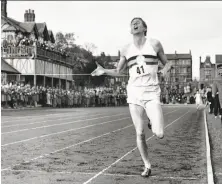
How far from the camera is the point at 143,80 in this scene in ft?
21.4

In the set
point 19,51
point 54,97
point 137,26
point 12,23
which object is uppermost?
point 12,23

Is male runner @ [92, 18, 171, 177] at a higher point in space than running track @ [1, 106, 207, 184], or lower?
higher

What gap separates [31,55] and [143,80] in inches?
1810

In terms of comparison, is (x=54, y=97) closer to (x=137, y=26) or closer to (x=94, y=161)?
(x=94, y=161)

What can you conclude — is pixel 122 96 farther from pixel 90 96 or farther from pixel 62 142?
pixel 62 142

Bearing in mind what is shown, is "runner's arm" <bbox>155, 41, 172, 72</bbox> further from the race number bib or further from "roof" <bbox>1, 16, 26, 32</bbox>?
"roof" <bbox>1, 16, 26, 32</bbox>

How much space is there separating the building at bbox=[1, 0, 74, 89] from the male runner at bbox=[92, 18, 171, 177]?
120 feet

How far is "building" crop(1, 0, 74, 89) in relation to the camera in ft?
168

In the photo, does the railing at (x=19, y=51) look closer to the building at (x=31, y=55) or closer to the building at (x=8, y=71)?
the building at (x=31, y=55)

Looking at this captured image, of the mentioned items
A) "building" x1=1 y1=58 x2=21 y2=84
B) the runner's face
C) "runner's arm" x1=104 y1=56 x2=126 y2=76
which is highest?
"building" x1=1 y1=58 x2=21 y2=84

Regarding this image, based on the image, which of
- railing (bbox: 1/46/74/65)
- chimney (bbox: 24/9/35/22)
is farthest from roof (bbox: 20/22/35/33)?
railing (bbox: 1/46/74/65)

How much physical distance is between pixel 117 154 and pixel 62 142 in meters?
2.66

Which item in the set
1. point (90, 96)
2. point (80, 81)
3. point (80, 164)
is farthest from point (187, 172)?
point (80, 81)

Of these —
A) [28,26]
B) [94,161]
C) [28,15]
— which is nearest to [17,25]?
[28,26]
